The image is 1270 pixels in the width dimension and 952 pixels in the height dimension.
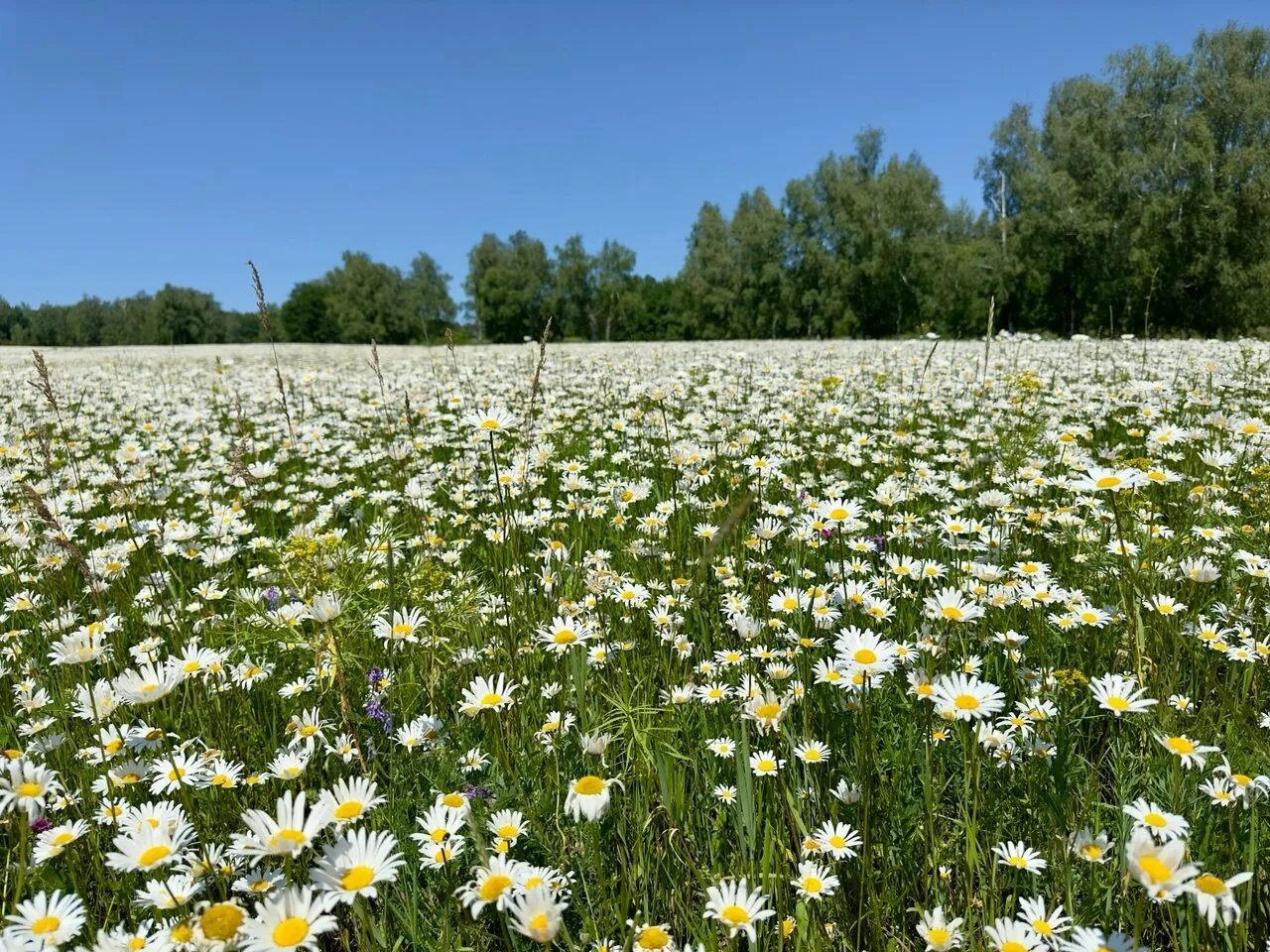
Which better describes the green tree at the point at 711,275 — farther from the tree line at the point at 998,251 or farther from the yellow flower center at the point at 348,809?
the yellow flower center at the point at 348,809

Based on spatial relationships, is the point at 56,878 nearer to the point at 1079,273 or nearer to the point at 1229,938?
the point at 1229,938

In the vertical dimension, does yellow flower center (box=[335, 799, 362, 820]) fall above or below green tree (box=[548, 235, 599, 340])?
below

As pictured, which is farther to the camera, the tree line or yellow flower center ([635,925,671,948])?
the tree line

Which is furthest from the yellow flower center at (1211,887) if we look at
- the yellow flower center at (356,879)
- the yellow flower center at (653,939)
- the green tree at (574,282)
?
the green tree at (574,282)

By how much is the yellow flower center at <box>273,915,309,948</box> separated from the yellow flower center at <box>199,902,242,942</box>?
0.13 meters

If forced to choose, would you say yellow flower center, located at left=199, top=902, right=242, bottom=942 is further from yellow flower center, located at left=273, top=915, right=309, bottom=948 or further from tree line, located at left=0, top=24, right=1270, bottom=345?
tree line, located at left=0, top=24, right=1270, bottom=345

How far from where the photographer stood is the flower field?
172cm

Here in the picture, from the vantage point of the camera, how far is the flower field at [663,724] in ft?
5.65

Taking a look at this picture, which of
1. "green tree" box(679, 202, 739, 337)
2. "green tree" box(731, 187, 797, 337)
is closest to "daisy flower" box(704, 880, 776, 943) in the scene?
"green tree" box(731, 187, 797, 337)

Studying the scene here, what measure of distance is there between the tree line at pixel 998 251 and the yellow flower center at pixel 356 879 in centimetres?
444

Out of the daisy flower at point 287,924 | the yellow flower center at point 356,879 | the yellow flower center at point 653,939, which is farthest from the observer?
the yellow flower center at point 653,939

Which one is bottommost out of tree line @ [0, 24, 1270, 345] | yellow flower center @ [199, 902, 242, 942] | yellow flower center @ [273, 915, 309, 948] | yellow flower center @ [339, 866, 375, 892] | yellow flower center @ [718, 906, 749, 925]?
yellow flower center @ [718, 906, 749, 925]

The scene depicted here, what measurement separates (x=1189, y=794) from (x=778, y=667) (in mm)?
1306

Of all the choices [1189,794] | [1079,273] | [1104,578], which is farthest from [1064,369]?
[1079,273]
